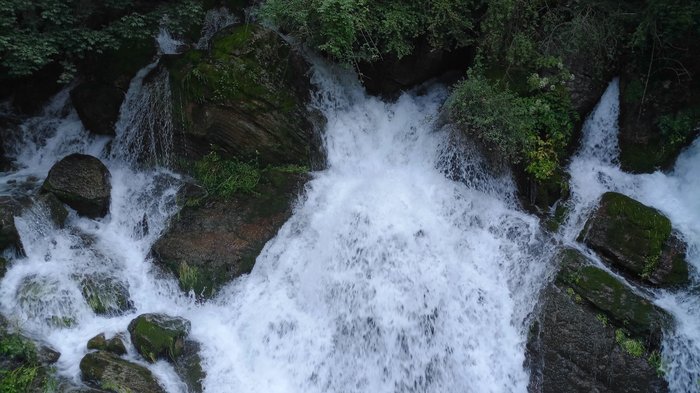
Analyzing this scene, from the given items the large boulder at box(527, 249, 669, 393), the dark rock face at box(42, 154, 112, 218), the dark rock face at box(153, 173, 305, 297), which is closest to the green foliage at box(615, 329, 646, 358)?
the large boulder at box(527, 249, 669, 393)

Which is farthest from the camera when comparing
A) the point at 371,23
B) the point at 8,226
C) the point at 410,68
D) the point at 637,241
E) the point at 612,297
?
the point at 410,68

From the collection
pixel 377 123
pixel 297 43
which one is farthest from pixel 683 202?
pixel 297 43

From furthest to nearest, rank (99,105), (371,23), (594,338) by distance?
(99,105) → (371,23) → (594,338)

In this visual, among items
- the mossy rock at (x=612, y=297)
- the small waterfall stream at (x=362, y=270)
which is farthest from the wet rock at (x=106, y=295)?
the mossy rock at (x=612, y=297)

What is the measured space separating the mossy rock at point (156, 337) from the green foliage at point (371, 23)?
15.8ft

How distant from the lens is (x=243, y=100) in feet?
28.4

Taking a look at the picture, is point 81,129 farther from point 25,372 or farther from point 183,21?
point 25,372

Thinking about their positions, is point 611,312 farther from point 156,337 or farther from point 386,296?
point 156,337

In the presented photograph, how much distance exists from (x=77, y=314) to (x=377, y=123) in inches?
232

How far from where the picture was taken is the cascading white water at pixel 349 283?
6.74 m

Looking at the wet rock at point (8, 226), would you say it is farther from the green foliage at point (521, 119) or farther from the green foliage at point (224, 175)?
the green foliage at point (521, 119)

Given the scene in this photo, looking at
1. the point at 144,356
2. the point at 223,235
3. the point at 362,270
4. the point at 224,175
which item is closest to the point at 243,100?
the point at 224,175

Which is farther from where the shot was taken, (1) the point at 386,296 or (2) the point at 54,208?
(2) the point at 54,208

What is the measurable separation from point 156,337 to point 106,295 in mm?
1229
